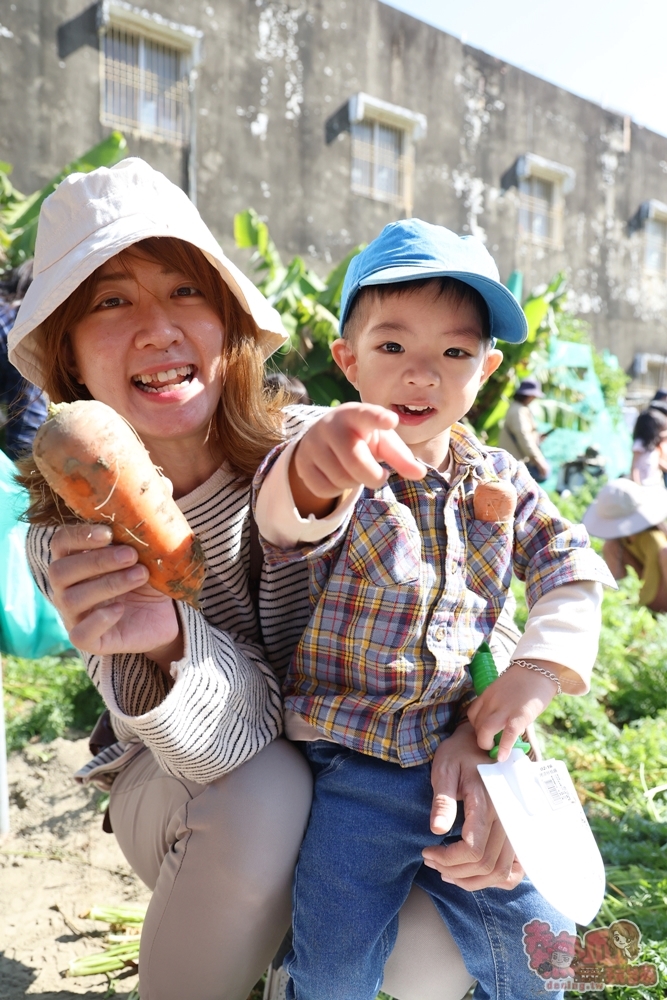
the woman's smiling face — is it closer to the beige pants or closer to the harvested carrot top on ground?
the harvested carrot top on ground

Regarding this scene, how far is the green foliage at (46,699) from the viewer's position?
323 cm

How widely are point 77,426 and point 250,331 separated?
50 centimetres

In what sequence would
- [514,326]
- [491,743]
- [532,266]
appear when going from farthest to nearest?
[532,266] < [514,326] < [491,743]

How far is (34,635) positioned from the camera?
2957 mm

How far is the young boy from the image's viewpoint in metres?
1.38

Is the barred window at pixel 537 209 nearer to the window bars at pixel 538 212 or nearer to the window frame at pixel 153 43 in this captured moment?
the window bars at pixel 538 212

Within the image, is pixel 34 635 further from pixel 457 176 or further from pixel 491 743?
pixel 457 176

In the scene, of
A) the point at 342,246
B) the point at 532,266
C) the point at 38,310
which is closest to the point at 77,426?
the point at 38,310

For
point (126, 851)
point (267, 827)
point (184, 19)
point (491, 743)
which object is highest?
point (184, 19)

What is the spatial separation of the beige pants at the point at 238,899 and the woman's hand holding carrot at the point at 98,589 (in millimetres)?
366

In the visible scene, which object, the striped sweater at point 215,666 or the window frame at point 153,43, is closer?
the striped sweater at point 215,666


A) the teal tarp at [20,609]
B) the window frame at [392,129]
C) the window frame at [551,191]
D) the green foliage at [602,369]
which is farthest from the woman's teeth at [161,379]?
the window frame at [551,191]

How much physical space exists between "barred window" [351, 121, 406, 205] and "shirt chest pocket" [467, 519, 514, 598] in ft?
32.9

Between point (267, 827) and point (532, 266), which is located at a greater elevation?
point (532, 266)
